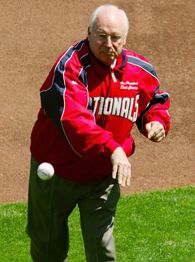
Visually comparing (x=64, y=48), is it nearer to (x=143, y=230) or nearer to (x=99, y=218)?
(x=143, y=230)

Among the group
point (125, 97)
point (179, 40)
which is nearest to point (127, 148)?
point (125, 97)

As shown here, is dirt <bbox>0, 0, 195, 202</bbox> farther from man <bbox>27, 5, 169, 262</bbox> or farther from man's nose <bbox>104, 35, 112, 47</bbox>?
man's nose <bbox>104, 35, 112, 47</bbox>

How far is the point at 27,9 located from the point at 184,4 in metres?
2.33

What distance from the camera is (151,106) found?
493 centimetres

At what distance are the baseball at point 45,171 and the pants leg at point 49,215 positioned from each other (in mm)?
219

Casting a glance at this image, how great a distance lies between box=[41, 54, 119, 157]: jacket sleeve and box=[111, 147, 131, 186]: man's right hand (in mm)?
80

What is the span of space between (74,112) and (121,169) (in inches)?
18.7

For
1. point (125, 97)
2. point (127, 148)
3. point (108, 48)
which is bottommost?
point (127, 148)

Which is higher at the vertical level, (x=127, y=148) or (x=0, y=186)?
(x=127, y=148)

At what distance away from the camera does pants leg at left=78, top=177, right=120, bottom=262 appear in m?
4.88

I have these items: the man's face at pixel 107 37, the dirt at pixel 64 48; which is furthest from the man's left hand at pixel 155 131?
the dirt at pixel 64 48

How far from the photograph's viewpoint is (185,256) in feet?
19.9

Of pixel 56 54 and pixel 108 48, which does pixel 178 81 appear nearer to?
pixel 56 54

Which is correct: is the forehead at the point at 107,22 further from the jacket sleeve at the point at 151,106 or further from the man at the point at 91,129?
the jacket sleeve at the point at 151,106
